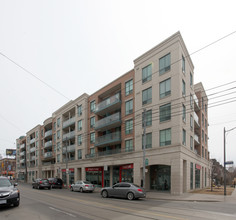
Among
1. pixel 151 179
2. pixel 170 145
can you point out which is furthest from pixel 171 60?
pixel 151 179

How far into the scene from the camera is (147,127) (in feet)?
90.2

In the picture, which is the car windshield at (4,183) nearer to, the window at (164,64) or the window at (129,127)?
the window at (129,127)

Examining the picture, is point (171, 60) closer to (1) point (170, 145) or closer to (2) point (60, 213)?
(1) point (170, 145)

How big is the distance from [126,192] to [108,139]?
1622 centimetres

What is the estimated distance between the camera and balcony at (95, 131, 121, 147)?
1277 inches

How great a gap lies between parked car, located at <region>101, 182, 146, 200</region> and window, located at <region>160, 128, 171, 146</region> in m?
8.05

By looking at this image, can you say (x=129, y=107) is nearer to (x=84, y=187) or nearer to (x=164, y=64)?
(x=164, y=64)

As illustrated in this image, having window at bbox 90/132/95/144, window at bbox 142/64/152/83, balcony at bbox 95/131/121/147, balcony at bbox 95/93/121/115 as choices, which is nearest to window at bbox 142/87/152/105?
window at bbox 142/64/152/83

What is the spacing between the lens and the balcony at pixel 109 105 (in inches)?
1312

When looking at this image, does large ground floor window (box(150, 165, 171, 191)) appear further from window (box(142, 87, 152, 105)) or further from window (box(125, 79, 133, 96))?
window (box(125, 79, 133, 96))

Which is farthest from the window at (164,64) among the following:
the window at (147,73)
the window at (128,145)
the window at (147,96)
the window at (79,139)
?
the window at (79,139)

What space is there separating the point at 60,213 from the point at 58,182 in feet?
84.9

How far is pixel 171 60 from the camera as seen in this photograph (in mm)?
25781

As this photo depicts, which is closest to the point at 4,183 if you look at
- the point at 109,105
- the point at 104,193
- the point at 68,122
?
the point at 104,193
